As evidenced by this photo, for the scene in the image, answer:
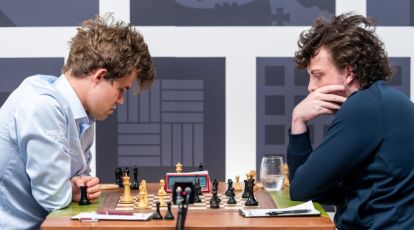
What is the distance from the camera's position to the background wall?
126 inches

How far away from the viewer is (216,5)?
3.20m

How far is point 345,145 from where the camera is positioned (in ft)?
6.28

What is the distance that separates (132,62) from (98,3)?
0.92 metres

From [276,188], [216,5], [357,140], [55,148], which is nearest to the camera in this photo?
[357,140]

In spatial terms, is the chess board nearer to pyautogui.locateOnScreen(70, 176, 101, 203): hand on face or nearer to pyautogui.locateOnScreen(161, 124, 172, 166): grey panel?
pyautogui.locateOnScreen(70, 176, 101, 203): hand on face

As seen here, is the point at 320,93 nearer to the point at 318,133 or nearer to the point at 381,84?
the point at 381,84

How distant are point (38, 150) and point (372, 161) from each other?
3.26 ft

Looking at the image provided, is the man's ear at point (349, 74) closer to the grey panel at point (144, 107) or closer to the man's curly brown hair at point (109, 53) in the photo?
the man's curly brown hair at point (109, 53)

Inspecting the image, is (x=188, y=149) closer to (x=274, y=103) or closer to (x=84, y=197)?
(x=274, y=103)

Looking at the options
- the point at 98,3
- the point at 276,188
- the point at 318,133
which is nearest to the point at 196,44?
the point at 98,3

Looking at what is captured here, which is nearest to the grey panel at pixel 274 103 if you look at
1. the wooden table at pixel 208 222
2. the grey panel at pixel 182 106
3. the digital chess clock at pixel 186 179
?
the grey panel at pixel 182 106

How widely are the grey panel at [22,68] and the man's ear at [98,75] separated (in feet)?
3.00

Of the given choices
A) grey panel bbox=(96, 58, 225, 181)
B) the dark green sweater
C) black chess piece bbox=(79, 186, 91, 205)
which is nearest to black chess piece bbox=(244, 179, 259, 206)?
the dark green sweater

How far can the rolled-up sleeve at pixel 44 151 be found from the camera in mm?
2059
